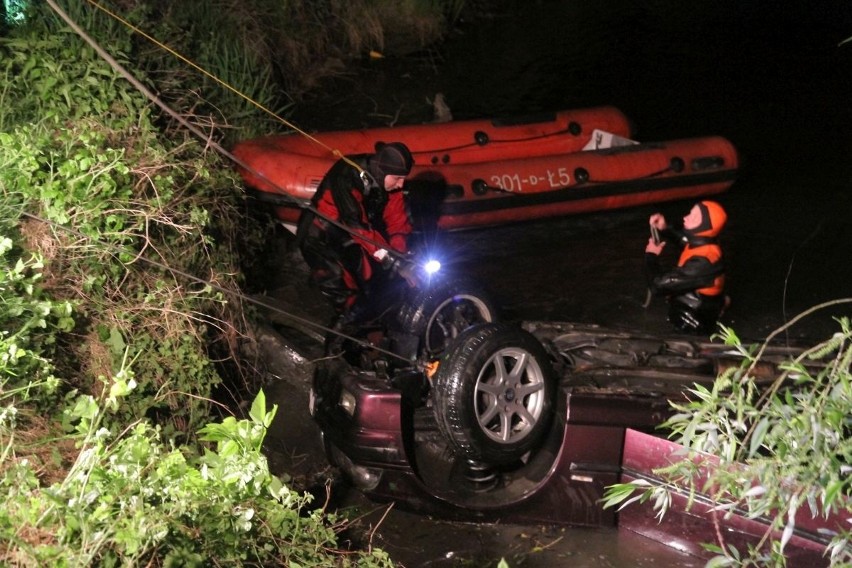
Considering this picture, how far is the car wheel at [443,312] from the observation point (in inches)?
207

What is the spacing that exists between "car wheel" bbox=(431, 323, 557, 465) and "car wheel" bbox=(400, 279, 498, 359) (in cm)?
72

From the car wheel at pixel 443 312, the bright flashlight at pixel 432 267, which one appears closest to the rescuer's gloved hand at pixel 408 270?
the bright flashlight at pixel 432 267

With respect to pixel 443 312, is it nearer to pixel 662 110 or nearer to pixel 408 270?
pixel 408 270

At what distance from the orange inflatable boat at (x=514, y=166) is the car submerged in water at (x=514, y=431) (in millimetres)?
3247

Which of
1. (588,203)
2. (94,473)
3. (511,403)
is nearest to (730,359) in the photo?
(511,403)

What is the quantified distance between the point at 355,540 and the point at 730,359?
2245 millimetres

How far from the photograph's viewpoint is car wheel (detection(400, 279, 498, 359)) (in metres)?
5.25

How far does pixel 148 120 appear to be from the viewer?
19.7ft

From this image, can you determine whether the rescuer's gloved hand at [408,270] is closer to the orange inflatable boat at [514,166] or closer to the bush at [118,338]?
the bush at [118,338]

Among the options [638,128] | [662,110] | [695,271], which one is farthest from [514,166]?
[662,110]

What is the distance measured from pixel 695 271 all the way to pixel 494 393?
236cm

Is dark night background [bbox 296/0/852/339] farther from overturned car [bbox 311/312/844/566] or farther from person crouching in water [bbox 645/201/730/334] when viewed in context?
overturned car [bbox 311/312/844/566]

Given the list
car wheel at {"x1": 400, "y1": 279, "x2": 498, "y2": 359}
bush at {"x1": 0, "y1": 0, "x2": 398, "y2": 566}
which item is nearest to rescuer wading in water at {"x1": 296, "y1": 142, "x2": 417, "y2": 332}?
car wheel at {"x1": 400, "y1": 279, "x2": 498, "y2": 359}

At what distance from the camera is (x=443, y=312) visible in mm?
5344
